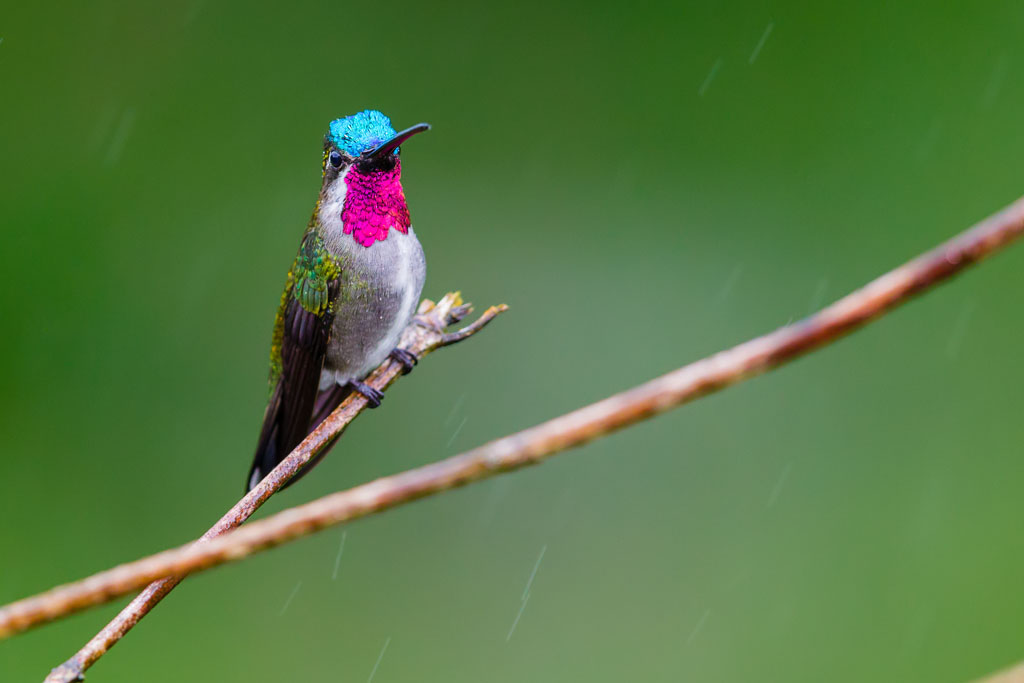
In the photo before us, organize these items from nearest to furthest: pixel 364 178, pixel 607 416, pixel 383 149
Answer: pixel 607 416 < pixel 383 149 < pixel 364 178

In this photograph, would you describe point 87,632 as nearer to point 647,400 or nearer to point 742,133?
point 742,133

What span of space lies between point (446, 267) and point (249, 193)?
3.02 ft

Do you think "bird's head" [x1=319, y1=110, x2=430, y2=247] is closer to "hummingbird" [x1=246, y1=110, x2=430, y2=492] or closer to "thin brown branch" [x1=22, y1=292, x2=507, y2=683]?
"hummingbird" [x1=246, y1=110, x2=430, y2=492]

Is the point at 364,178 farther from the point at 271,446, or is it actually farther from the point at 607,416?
the point at 607,416

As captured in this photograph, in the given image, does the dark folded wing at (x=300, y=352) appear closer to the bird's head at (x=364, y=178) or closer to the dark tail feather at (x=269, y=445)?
the dark tail feather at (x=269, y=445)

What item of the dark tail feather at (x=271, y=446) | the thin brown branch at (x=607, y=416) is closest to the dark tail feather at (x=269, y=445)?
the dark tail feather at (x=271, y=446)

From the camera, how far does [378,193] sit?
1419 mm

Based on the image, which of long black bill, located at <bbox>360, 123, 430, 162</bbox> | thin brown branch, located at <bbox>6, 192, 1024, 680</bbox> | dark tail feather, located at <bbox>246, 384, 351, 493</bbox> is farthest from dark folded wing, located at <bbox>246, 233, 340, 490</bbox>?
thin brown branch, located at <bbox>6, 192, 1024, 680</bbox>

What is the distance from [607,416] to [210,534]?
18.5 inches

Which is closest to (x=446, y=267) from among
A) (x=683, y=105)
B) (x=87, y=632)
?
(x=683, y=105)

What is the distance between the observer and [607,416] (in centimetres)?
33

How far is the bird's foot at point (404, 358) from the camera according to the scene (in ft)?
5.35

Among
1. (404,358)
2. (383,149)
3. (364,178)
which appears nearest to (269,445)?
(404,358)

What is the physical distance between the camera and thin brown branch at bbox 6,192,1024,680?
303 millimetres
